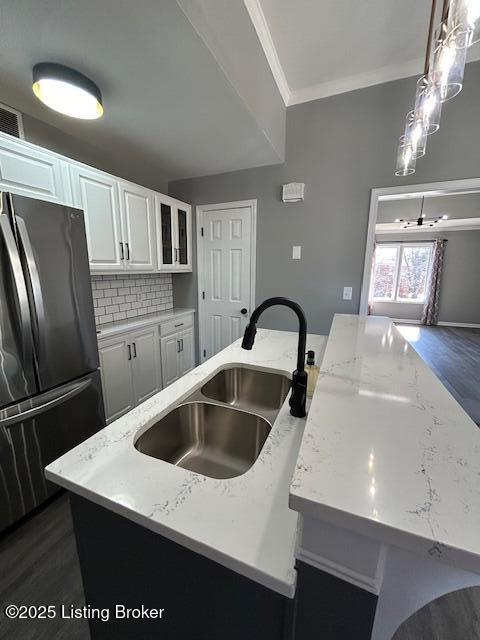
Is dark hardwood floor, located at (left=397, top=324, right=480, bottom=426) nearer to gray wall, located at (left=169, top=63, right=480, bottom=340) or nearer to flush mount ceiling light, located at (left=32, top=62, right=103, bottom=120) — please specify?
gray wall, located at (left=169, top=63, right=480, bottom=340)

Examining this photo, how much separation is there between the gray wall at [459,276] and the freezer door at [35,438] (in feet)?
25.9

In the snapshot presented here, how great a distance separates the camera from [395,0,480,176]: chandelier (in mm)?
855

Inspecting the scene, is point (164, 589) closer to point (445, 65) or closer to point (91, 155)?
point (445, 65)

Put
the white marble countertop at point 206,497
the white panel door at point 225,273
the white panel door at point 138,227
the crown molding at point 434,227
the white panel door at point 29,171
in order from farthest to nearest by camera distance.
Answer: the crown molding at point 434,227 < the white panel door at point 225,273 < the white panel door at point 138,227 < the white panel door at point 29,171 < the white marble countertop at point 206,497

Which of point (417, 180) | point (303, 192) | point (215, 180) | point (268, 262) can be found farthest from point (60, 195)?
point (417, 180)

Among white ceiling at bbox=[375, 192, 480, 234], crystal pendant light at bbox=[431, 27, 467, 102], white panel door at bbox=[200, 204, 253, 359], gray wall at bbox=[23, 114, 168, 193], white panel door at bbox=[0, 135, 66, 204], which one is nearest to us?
crystal pendant light at bbox=[431, 27, 467, 102]

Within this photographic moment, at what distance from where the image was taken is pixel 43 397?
1465 mm

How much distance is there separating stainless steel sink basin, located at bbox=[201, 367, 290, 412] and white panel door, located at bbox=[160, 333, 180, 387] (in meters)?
1.50

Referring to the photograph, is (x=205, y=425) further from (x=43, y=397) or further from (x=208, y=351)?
(x=208, y=351)

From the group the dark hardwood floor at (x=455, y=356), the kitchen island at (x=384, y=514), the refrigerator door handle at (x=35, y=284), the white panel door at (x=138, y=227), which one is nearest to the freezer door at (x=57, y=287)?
the refrigerator door handle at (x=35, y=284)

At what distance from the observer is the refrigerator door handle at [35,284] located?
1.32 meters

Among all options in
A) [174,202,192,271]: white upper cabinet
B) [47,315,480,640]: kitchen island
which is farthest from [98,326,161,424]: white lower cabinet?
[47,315,480,640]: kitchen island

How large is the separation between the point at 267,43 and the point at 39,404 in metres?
2.79

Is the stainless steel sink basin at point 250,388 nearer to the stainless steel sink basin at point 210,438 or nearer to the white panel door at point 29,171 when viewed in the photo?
the stainless steel sink basin at point 210,438
